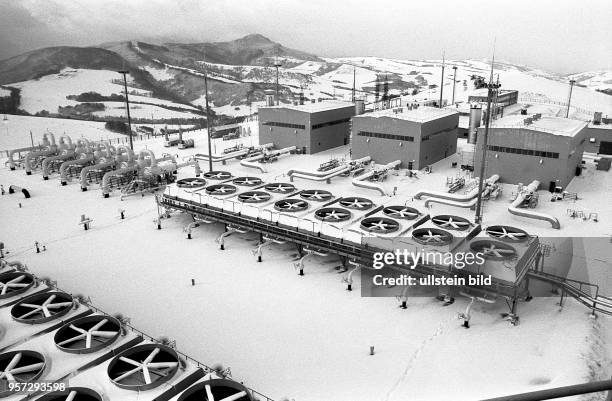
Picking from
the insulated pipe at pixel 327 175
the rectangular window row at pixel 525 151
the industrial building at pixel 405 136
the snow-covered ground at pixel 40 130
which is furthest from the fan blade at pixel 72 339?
the snow-covered ground at pixel 40 130

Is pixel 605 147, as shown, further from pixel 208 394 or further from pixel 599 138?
pixel 208 394

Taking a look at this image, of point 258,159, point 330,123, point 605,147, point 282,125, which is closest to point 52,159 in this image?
point 258,159


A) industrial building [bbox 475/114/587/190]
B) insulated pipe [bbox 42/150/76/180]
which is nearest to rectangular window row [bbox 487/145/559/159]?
industrial building [bbox 475/114/587/190]

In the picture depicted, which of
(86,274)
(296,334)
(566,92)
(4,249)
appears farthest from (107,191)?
(566,92)

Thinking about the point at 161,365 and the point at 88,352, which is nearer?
the point at 161,365

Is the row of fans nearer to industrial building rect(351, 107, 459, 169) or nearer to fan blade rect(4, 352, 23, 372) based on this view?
fan blade rect(4, 352, 23, 372)

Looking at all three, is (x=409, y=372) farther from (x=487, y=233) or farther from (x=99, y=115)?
(x=99, y=115)
